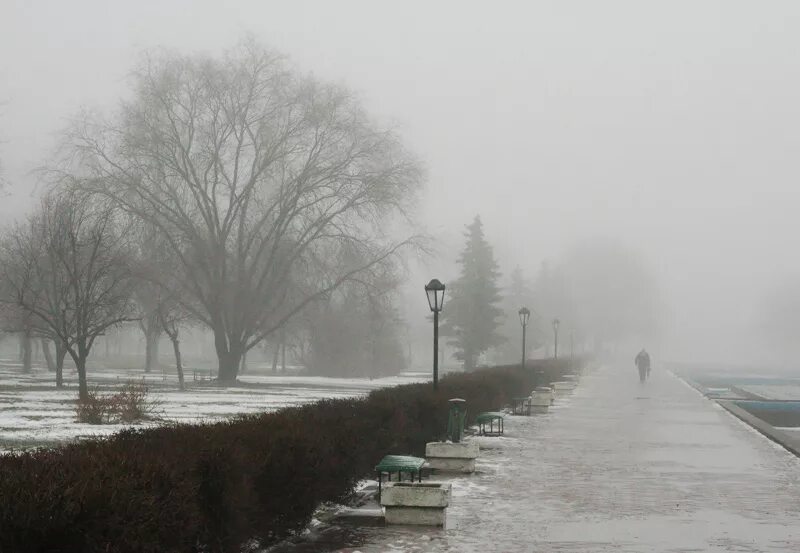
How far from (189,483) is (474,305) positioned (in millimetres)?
59306

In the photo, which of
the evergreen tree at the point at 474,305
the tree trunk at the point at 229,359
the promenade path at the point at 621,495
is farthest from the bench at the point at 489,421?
the evergreen tree at the point at 474,305

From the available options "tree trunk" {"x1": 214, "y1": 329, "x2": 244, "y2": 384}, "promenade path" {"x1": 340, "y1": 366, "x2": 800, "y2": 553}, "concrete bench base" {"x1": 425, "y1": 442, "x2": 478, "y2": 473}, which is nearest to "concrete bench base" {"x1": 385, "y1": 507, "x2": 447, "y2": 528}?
"promenade path" {"x1": 340, "y1": 366, "x2": 800, "y2": 553}

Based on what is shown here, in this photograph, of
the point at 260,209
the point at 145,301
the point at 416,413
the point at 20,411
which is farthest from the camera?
the point at 145,301

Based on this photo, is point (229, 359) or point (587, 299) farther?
point (587, 299)

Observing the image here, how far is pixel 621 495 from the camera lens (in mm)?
12133

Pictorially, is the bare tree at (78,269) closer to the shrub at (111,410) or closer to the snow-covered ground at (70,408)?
the snow-covered ground at (70,408)

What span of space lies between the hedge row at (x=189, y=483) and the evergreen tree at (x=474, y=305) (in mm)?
52034

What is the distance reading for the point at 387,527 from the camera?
32.6 ft

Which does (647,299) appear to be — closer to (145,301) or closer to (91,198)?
(145,301)

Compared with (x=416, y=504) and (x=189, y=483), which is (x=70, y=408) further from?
(x=189, y=483)

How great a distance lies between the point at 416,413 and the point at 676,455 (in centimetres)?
480

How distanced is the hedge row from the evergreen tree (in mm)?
52034

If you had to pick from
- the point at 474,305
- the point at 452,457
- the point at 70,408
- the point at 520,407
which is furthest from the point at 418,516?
the point at 474,305

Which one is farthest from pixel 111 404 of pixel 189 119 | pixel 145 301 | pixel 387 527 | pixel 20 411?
pixel 145 301
